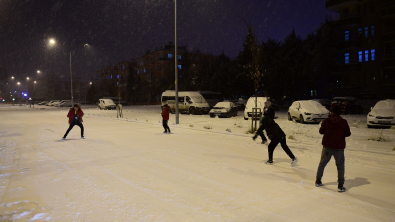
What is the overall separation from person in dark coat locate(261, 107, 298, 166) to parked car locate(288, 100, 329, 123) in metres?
11.1

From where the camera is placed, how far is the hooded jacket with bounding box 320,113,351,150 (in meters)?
4.82

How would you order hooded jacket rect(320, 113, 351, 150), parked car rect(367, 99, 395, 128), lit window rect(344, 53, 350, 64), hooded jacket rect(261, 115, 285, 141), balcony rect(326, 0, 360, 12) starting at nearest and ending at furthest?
hooded jacket rect(320, 113, 351, 150) < hooded jacket rect(261, 115, 285, 141) < parked car rect(367, 99, 395, 128) < balcony rect(326, 0, 360, 12) < lit window rect(344, 53, 350, 64)

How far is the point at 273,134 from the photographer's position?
6691 mm

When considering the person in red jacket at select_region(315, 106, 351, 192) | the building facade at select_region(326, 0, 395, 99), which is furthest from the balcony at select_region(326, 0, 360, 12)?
the person in red jacket at select_region(315, 106, 351, 192)

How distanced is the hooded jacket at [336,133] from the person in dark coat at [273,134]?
1.69m

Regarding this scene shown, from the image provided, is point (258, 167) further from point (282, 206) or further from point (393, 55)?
point (393, 55)

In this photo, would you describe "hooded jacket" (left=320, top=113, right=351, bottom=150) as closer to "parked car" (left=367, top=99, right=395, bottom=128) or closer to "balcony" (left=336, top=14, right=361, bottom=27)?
"parked car" (left=367, top=99, right=395, bottom=128)

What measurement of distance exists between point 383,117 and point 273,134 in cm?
1125

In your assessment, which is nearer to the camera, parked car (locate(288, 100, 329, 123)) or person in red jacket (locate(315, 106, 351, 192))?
person in red jacket (locate(315, 106, 351, 192))

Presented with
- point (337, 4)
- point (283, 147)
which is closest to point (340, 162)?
point (283, 147)

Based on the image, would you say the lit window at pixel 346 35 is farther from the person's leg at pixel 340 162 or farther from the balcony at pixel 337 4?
the person's leg at pixel 340 162

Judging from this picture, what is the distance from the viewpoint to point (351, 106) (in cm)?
2478

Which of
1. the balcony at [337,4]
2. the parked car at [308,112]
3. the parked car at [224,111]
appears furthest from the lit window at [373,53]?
the parked car at [224,111]

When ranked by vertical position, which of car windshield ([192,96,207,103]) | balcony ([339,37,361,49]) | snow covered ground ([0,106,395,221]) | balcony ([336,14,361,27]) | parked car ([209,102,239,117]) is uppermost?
balcony ([336,14,361,27])
